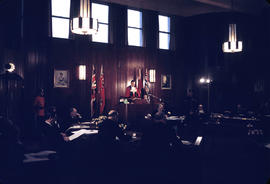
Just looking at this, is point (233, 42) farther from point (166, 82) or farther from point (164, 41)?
point (164, 41)

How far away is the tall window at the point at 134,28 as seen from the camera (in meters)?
12.4

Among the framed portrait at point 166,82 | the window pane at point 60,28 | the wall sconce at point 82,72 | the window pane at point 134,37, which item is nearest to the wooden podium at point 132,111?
the wall sconce at point 82,72

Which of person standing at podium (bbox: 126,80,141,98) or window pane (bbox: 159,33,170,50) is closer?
person standing at podium (bbox: 126,80,141,98)

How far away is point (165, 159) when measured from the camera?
4246 mm

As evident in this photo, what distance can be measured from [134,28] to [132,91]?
3.25 meters

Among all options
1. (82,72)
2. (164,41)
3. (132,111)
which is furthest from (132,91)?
(164,41)

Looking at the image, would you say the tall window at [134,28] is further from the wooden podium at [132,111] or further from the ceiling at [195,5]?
the wooden podium at [132,111]

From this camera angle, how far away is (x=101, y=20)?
37.7ft

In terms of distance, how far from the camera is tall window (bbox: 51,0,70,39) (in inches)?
404

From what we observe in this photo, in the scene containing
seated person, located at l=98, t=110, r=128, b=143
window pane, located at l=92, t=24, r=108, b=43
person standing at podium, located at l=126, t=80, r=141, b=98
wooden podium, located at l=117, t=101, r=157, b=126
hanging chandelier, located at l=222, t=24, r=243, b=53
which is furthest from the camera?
window pane, located at l=92, t=24, r=108, b=43

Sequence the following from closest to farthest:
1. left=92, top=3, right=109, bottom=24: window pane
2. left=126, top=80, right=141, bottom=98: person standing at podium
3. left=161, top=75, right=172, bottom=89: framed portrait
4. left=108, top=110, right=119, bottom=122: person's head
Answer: left=108, top=110, right=119, bottom=122: person's head → left=126, top=80, right=141, bottom=98: person standing at podium → left=92, top=3, right=109, bottom=24: window pane → left=161, top=75, right=172, bottom=89: framed portrait

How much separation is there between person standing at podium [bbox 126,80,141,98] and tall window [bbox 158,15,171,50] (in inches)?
129

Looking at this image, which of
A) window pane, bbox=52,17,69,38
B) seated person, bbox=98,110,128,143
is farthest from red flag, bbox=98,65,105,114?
seated person, bbox=98,110,128,143

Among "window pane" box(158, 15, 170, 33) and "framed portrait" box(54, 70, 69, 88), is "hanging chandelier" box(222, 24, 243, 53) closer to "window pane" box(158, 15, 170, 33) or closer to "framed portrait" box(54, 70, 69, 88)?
"window pane" box(158, 15, 170, 33)
